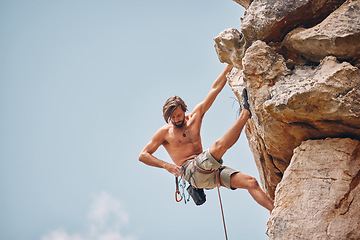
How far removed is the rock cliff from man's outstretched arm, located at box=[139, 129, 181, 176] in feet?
6.01

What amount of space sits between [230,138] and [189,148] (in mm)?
1228

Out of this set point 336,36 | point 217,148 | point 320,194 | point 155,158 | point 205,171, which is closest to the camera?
point 320,194

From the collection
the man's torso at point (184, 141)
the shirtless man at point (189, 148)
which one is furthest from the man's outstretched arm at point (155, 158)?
the man's torso at point (184, 141)

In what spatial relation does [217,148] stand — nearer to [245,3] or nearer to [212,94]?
[212,94]

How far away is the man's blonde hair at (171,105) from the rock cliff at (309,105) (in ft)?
6.45

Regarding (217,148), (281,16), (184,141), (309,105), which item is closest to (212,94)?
(184,141)

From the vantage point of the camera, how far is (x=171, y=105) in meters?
6.40

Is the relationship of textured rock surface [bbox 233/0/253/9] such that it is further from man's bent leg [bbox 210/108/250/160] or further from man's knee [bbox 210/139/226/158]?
man's knee [bbox 210/139/226/158]

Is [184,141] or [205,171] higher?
[184,141]

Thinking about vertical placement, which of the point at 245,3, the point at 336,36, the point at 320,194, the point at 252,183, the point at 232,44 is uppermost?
the point at 245,3

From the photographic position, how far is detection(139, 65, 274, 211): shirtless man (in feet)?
19.1

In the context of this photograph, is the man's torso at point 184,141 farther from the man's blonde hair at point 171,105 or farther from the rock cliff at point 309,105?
the rock cliff at point 309,105

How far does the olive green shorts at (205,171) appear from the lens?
5711mm

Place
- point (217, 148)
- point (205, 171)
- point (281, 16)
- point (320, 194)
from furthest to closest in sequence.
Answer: point (205, 171) → point (217, 148) → point (281, 16) → point (320, 194)
